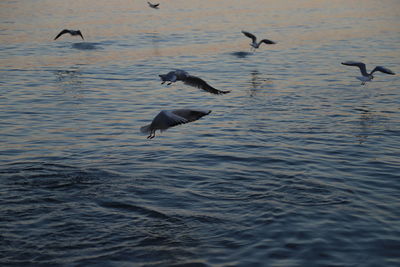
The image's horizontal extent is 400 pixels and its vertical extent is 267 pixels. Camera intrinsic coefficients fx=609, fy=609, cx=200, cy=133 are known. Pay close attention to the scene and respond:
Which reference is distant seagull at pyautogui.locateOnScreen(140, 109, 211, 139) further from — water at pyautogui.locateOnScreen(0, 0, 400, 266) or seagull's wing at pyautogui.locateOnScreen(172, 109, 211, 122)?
water at pyautogui.locateOnScreen(0, 0, 400, 266)

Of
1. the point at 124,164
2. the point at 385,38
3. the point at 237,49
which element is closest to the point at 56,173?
the point at 124,164

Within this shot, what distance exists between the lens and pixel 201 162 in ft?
49.8

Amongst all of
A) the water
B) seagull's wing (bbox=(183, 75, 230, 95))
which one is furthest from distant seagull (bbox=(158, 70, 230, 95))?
the water

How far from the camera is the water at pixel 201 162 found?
10.6m

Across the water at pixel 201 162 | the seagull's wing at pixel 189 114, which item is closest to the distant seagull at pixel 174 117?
the seagull's wing at pixel 189 114

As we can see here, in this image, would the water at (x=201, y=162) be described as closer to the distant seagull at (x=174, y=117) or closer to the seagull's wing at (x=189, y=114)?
the distant seagull at (x=174, y=117)

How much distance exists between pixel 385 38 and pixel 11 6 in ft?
126

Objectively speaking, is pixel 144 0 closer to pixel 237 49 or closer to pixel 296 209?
pixel 237 49

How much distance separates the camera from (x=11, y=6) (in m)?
61.6

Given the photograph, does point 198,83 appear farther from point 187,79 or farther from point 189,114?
point 189,114

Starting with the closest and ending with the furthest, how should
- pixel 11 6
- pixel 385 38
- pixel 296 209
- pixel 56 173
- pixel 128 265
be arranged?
pixel 128 265, pixel 296 209, pixel 56 173, pixel 385 38, pixel 11 6

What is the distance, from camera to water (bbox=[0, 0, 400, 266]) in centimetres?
1059

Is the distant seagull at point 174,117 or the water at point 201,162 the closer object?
the water at point 201,162

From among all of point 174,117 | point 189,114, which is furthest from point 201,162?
point 174,117
